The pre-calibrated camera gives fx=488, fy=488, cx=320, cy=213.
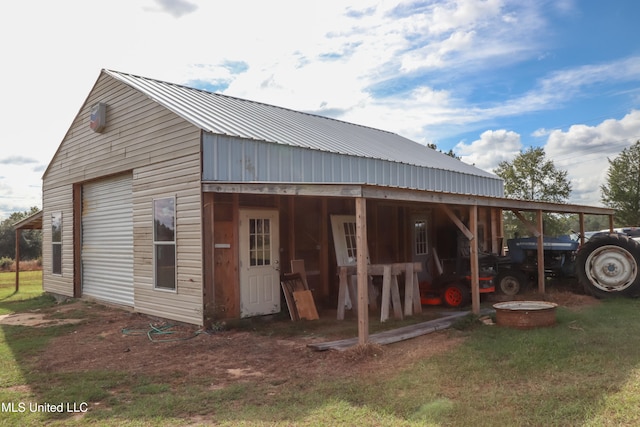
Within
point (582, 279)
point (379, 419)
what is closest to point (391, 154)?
point (582, 279)

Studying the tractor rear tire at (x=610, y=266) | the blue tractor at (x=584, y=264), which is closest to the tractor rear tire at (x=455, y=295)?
the blue tractor at (x=584, y=264)

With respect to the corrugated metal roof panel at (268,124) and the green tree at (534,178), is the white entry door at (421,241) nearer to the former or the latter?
the corrugated metal roof panel at (268,124)

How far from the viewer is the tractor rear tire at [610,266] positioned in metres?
10.1

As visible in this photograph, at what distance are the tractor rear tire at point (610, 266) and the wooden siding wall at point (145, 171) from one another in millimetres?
8137

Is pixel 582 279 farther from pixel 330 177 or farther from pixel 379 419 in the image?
pixel 379 419

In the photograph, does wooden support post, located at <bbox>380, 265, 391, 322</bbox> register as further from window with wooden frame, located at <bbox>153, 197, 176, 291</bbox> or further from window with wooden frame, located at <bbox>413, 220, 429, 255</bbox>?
window with wooden frame, located at <bbox>413, 220, 429, 255</bbox>

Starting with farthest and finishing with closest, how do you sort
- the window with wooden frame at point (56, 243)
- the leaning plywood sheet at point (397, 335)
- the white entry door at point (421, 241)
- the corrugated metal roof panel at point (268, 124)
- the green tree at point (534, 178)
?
the green tree at point (534, 178) → the window with wooden frame at point (56, 243) → the white entry door at point (421, 241) → the corrugated metal roof panel at point (268, 124) → the leaning plywood sheet at point (397, 335)

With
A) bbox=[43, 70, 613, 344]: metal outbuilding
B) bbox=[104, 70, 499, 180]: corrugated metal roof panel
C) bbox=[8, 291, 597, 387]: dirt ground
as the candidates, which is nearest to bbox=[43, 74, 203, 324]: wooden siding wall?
bbox=[43, 70, 613, 344]: metal outbuilding

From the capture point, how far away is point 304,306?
9344mm

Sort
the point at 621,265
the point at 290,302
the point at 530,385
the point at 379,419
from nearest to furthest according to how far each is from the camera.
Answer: the point at 379,419, the point at 530,385, the point at 290,302, the point at 621,265

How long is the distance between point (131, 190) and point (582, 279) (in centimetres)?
1008

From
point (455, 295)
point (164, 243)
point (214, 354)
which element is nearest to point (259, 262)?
point (164, 243)

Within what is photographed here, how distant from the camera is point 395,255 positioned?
41.9ft

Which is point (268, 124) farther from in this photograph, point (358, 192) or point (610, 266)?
point (610, 266)
